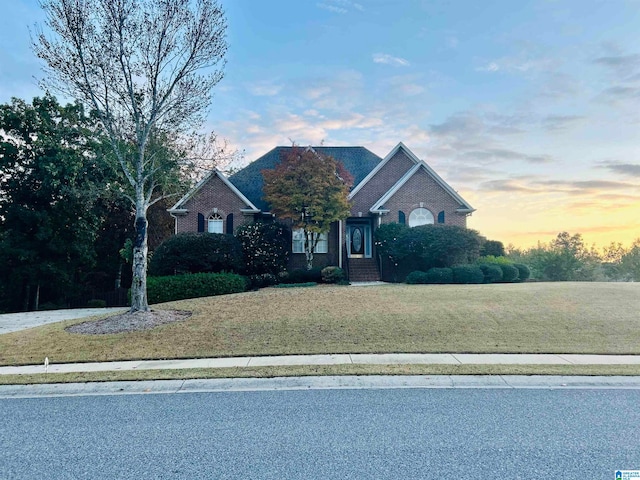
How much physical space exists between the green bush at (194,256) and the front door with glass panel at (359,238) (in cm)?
793

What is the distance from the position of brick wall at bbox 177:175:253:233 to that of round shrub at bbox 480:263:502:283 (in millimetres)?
13014

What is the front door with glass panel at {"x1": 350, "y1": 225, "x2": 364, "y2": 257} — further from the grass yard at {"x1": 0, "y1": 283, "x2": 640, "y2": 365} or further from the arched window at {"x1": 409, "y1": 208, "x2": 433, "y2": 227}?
the grass yard at {"x1": 0, "y1": 283, "x2": 640, "y2": 365}


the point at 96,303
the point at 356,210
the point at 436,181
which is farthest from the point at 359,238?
the point at 96,303

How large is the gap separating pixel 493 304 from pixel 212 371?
982 cm

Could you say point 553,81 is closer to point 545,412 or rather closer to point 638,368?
point 638,368

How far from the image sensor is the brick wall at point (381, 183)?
2597 centimetres

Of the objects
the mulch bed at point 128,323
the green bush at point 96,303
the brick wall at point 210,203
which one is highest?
the brick wall at point 210,203

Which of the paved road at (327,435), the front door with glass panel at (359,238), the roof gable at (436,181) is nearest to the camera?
the paved road at (327,435)

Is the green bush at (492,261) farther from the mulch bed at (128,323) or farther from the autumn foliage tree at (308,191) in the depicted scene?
the mulch bed at (128,323)

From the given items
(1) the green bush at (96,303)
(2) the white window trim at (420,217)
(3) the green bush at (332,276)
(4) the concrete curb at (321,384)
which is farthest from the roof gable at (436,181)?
(1) the green bush at (96,303)

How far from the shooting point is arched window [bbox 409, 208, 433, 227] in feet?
81.1

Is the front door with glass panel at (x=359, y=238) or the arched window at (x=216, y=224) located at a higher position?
the arched window at (x=216, y=224)

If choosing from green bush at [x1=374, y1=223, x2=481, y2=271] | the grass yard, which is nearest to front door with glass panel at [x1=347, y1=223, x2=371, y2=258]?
green bush at [x1=374, y1=223, x2=481, y2=271]

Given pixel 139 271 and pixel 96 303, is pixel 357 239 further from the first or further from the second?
A: pixel 96 303
